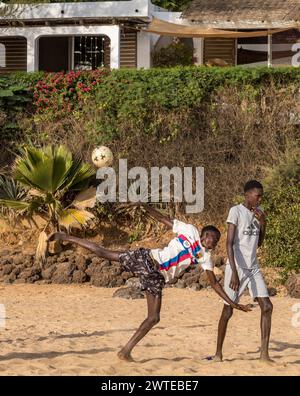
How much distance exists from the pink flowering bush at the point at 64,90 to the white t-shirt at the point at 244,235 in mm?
10910

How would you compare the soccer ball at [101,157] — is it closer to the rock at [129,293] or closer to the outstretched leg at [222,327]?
the rock at [129,293]

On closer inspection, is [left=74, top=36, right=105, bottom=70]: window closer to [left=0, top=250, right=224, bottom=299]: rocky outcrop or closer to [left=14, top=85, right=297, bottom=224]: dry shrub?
[left=14, top=85, right=297, bottom=224]: dry shrub

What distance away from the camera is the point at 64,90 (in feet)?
65.7

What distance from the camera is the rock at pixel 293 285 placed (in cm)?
1492

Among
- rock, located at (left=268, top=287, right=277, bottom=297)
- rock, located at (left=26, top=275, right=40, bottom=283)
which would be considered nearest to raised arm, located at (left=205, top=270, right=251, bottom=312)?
rock, located at (left=268, top=287, right=277, bottom=297)

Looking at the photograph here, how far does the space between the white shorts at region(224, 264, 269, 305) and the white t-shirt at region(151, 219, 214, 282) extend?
0.46 m

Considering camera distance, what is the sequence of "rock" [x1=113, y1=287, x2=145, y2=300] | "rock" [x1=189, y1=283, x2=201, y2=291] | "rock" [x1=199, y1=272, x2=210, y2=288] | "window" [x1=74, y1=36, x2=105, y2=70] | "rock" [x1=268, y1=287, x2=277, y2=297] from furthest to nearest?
"window" [x1=74, y1=36, x2=105, y2=70], "rock" [x1=199, y1=272, x2=210, y2=288], "rock" [x1=189, y1=283, x2=201, y2=291], "rock" [x1=268, y1=287, x2=277, y2=297], "rock" [x1=113, y1=287, x2=145, y2=300]

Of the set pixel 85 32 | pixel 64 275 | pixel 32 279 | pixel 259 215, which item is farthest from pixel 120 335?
pixel 85 32

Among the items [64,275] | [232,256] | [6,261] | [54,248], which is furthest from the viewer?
[54,248]

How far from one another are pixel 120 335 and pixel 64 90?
9.46m

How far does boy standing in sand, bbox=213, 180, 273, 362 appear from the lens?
9.26m

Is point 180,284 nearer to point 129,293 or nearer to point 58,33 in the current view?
point 129,293

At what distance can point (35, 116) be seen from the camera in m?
19.9
